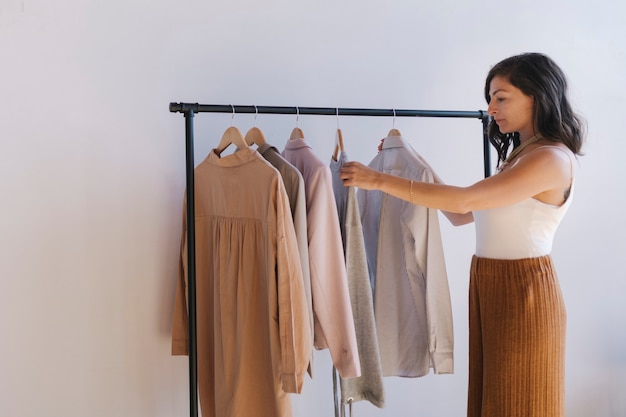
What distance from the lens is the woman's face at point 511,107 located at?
1.99m

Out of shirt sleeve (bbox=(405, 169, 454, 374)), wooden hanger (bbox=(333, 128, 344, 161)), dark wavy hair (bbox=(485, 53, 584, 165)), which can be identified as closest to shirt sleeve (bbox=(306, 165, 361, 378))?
wooden hanger (bbox=(333, 128, 344, 161))

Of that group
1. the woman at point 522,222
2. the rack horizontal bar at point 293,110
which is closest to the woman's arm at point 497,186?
the woman at point 522,222

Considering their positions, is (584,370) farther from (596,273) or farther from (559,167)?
(559,167)

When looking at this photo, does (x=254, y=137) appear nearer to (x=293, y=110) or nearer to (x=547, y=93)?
(x=293, y=110)

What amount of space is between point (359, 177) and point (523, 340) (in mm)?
635

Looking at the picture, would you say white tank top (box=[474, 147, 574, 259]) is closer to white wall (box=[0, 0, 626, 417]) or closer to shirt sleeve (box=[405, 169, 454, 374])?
shirt sleeve (box=[405, 169, 454, 374])

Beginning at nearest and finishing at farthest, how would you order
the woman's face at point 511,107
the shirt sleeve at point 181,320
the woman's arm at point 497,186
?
1. the woman's arm at point 497,186
2. the woman's face at point 511,107
3. the shirt sleeve at point 181,320

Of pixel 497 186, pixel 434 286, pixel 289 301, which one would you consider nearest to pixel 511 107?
pixel 497 186

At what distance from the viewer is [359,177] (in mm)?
1995

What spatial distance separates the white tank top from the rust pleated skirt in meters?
0.03

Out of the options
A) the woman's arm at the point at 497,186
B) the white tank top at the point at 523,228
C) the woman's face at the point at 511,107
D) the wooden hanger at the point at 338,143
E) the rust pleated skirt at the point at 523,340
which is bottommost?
the rust pleated skirt at the point at 523,340

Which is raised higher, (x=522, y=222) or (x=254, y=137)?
(x=254, y=137)

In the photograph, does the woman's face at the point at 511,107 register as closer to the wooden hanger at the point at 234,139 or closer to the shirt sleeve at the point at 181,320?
the wooden hanger at the point at 234,139

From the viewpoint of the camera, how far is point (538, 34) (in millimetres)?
2961
